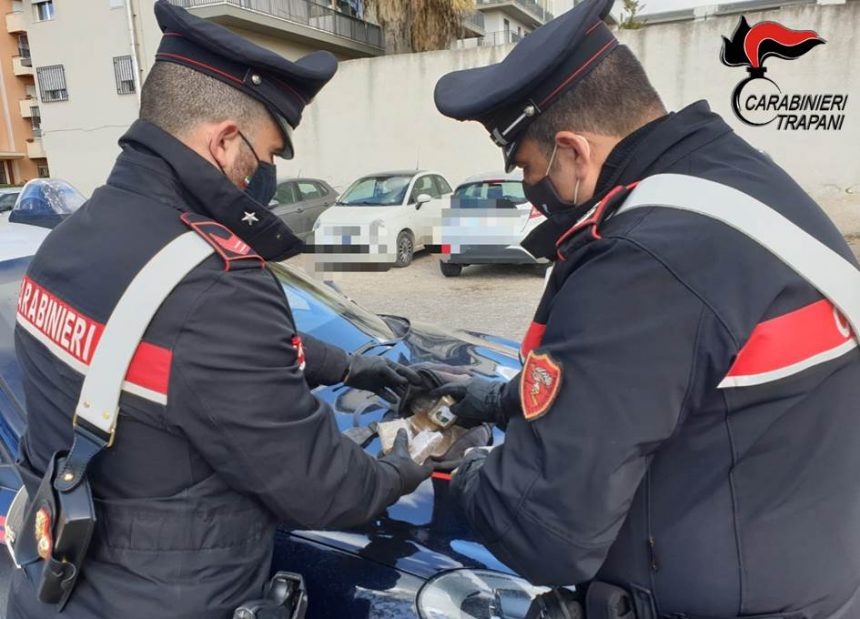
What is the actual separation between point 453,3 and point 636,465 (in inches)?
678

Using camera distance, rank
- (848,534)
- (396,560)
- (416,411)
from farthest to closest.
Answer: (416,411) < (396,560) < (848,534)

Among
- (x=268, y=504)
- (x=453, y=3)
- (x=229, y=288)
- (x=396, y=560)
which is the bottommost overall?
(x=396, y=560)

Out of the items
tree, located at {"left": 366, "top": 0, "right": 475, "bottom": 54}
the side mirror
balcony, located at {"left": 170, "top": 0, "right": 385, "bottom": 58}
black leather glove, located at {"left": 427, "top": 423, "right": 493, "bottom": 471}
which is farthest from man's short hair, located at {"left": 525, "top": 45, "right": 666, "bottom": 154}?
tree, located at {"left": 366, "top": 0, "right": 475, "bottom": 54}

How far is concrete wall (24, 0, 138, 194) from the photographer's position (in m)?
17.2

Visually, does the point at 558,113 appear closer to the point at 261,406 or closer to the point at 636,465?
the point at 636,465

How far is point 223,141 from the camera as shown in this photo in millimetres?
1335

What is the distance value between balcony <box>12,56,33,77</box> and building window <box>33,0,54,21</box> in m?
14.5

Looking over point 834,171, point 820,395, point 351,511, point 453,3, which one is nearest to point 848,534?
point 820,395

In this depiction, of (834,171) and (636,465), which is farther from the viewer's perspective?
(834,171)

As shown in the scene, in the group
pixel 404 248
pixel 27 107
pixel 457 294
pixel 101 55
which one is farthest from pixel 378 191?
pixel 27 107

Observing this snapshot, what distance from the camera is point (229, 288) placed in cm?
115

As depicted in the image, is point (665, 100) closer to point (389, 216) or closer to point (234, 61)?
point (389, 216)

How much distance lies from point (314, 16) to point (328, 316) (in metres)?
17.5

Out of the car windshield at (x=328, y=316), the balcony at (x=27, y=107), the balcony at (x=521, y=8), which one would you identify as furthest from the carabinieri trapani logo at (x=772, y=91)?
the balcony at (x=27, y=107)
